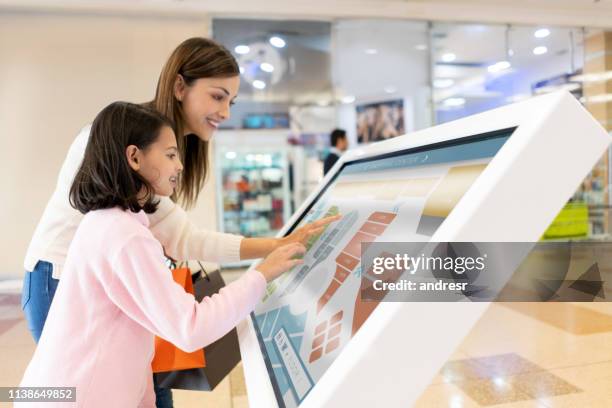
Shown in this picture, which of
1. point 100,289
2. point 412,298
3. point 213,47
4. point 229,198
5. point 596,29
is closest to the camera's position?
point 412,298

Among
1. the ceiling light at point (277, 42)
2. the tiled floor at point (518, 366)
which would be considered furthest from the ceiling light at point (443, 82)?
the tiled floor at point (518, 366)

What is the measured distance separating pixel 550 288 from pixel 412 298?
9.94ft

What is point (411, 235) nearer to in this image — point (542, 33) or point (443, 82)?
point (443, 82)

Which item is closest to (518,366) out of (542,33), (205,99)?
(205,99)

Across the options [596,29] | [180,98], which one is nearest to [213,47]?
[180,98]

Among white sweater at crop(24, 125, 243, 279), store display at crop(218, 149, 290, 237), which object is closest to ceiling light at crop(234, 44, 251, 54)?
store display at crop(218, 149, 290, 237)

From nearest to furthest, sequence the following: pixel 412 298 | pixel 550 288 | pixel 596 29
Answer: pixel 412 298 → pixel 550 288 → pixel 596 29

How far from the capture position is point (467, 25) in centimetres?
549

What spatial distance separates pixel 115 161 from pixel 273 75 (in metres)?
4.78

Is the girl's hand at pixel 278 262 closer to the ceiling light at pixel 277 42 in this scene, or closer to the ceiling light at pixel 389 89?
the ceiling light at pixel 277 42

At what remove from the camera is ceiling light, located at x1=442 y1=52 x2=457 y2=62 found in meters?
6.17

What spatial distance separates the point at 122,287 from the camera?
649 mm

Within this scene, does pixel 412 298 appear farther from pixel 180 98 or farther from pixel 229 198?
pixel 229 198

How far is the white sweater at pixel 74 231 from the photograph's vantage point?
906 mm
